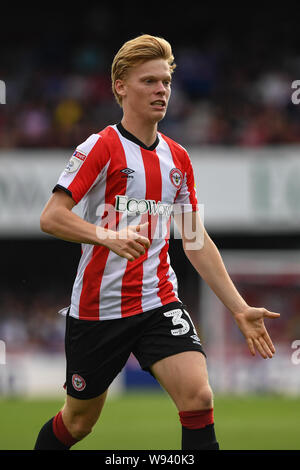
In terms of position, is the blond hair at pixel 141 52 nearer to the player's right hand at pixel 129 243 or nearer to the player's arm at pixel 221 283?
the player's arm at pixel 221 283

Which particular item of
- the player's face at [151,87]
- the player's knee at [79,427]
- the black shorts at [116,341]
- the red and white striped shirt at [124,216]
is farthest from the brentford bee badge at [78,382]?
the player's face at [151,87]

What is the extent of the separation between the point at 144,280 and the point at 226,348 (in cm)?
1147

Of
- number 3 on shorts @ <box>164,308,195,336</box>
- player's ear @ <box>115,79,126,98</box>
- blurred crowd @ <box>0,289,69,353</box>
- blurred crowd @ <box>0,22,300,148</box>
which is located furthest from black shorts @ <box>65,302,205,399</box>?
blurred crowd @ <box>0,22,300,148</box>

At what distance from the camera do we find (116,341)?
4.65 m

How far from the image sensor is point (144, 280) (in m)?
4.69

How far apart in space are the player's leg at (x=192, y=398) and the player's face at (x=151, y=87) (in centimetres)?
130

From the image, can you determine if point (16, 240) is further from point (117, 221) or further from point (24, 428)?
point (117, 221)

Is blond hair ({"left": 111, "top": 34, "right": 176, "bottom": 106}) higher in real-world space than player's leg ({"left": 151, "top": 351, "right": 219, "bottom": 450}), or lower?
higher

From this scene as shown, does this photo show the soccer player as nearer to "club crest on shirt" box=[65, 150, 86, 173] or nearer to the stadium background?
"club crest on shirt" box=[65, 150, 86, 173]

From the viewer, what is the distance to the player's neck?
4.77 metres

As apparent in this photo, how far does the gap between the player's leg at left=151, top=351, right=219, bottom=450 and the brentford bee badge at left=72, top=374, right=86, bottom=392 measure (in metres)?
Result: 0.47

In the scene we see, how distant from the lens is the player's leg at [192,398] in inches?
172

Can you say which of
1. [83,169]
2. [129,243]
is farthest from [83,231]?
[83,169]

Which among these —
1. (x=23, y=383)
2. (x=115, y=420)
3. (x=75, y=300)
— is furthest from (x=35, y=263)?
(x=75, y=300)
